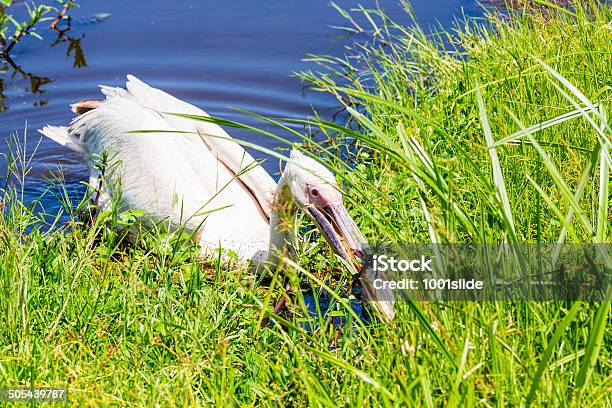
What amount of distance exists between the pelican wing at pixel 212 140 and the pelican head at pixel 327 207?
0.80m

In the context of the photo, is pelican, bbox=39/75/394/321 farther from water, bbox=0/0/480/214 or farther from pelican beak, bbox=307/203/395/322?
water, bbox=0/0/480/214

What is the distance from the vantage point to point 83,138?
5285 mm

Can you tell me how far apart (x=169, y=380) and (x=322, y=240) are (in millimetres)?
1720

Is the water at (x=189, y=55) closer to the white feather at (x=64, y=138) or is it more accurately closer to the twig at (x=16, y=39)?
the twig at (x=16, y=39)

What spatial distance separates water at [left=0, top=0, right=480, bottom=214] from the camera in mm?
6410

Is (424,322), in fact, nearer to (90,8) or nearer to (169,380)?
(169,380)

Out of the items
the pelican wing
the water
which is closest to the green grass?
the pelican wing

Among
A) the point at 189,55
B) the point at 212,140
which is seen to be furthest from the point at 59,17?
the point at 212,140

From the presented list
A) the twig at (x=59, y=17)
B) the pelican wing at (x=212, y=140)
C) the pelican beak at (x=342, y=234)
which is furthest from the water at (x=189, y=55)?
the pelican beak at (x=342, y=234)

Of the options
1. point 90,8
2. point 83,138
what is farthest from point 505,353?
point 90,8

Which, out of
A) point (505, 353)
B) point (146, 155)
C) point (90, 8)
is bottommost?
point (505, 353)

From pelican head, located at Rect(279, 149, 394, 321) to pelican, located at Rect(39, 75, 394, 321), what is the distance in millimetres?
10

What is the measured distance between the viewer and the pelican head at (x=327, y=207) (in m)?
3.70

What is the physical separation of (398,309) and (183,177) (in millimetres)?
2277
